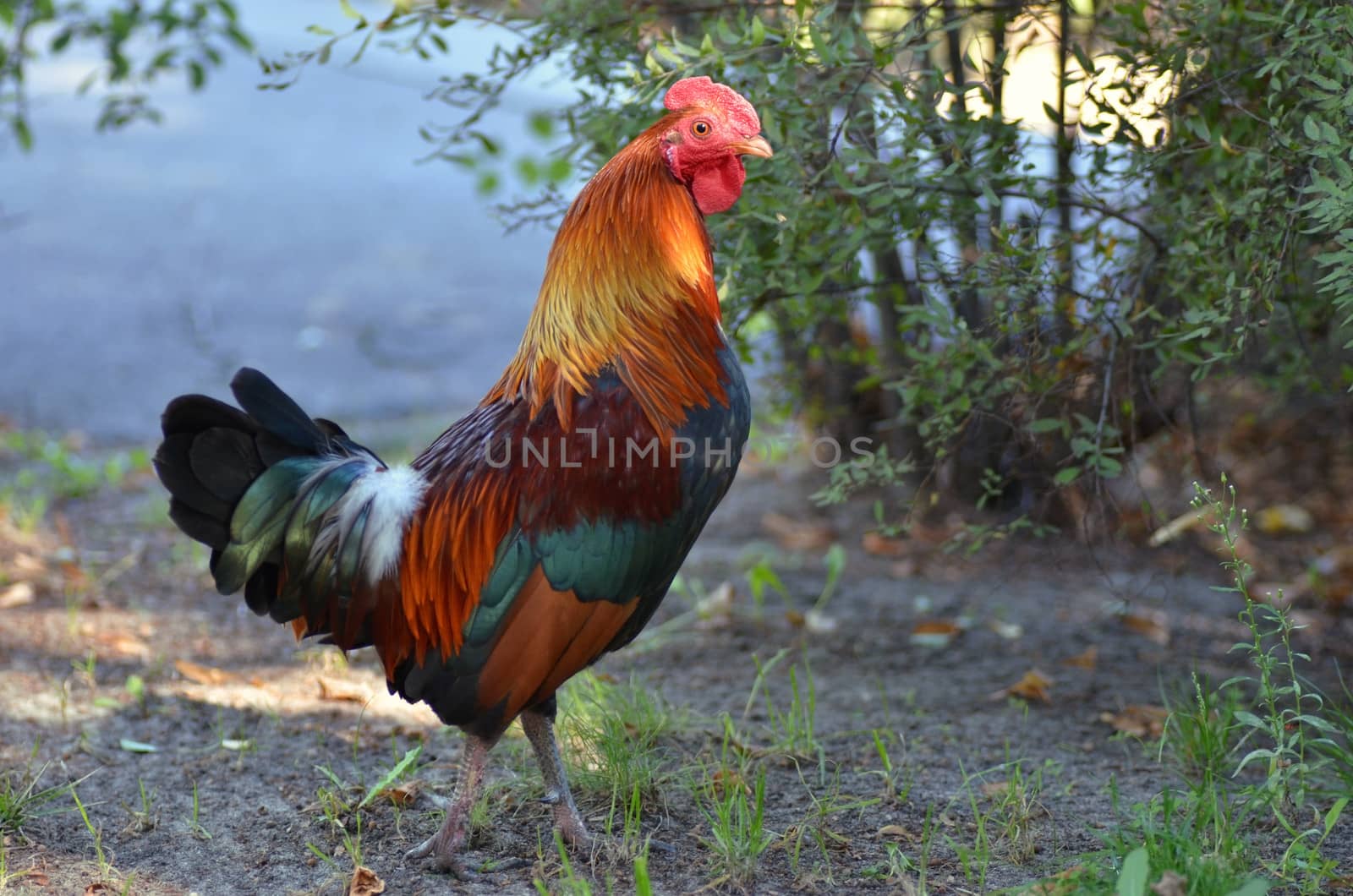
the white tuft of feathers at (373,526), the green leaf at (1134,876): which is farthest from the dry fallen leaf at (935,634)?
the white tuft of feathers at (373,526)

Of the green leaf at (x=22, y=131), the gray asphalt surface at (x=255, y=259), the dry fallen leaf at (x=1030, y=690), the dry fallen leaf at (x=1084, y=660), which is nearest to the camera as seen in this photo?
the dry fallen leaf at (x=1030, y=690)

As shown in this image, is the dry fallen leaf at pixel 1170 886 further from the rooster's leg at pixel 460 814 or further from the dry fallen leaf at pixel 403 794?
the dry fallen leaf at pixel 403 794

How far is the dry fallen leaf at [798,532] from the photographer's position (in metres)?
6.31

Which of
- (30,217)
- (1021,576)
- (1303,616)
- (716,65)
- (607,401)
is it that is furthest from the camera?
(30,217)

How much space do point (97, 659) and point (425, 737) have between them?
4.86ft

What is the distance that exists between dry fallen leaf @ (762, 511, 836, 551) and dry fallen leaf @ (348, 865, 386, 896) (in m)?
3.62

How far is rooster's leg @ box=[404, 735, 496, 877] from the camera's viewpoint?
9.87 ft

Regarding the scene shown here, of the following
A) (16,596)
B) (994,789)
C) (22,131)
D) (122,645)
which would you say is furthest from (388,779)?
(22,131)

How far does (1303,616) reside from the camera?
17.2ft

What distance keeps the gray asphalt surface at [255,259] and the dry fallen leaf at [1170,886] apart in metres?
5.75

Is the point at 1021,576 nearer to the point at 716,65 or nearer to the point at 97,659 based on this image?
the point at 716,65

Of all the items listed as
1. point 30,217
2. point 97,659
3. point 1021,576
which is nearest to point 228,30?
point 97,659

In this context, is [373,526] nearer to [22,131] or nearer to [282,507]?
[282,507]

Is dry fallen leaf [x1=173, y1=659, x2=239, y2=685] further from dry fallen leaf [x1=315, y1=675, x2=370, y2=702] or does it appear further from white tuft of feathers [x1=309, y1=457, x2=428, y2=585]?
white tuft of feathers [x1=309, y1=457, x2=428, y2=585]
